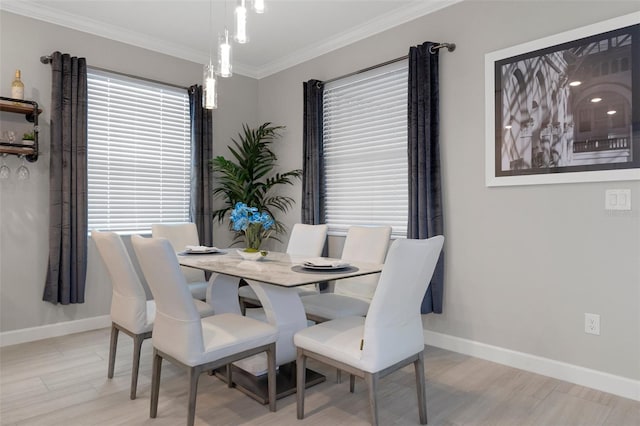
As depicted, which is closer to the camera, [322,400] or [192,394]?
[192,394]

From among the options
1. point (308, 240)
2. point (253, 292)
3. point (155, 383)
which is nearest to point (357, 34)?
point (308, 240)

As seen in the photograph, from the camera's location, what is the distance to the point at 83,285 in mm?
3684

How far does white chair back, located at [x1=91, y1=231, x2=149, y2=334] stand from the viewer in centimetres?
242

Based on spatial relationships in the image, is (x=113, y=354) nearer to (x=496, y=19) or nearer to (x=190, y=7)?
(x=190, y=7)

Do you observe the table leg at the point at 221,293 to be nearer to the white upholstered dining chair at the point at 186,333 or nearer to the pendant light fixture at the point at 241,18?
the white upholstered dining chair at the point at 186,333

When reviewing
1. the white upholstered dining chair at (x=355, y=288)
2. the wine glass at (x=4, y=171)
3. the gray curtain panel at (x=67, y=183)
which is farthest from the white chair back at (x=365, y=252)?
the wine glass at (x=4, y=171)

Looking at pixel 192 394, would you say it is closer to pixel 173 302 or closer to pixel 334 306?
pixel 173 302

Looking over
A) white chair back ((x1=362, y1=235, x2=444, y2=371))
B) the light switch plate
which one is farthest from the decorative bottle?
the light switch plate

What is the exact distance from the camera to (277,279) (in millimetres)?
2004

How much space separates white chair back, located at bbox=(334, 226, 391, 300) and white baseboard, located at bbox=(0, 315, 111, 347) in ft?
7.64

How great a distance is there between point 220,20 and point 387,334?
3209 millimetres

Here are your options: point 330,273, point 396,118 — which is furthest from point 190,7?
point 330,273

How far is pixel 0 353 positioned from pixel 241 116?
10.7 ft

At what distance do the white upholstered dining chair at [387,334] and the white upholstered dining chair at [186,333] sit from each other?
0.24m
